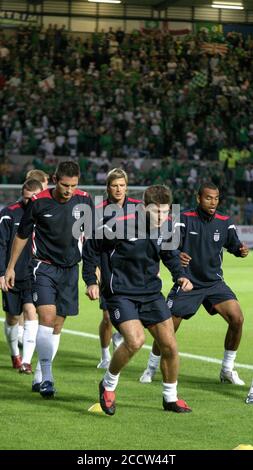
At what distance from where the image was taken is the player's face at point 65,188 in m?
9.59

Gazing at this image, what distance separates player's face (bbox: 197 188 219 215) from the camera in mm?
10305

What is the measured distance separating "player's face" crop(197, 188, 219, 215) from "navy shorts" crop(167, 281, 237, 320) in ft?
2.45

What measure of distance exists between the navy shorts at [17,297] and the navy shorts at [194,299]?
5.69 feet

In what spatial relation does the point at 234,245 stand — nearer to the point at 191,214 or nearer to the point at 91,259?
the point at 191,214

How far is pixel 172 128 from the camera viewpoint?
120ft

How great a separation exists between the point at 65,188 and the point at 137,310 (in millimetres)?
1416

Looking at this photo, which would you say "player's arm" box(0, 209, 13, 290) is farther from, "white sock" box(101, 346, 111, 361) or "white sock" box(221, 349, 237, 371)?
"white sock" box(221, 349, 237, 371)

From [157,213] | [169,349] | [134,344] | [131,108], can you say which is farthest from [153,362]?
[131,108]

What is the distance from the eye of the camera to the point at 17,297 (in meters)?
11.5

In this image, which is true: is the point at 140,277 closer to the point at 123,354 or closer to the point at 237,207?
the point at 123,354

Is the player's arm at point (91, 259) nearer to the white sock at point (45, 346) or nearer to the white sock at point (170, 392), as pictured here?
the white sock at point (45, 346)

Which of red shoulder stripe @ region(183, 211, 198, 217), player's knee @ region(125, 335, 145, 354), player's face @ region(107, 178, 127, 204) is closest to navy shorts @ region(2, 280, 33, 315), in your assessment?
red shoulder stripe @ region(183, 211, 198, 217)

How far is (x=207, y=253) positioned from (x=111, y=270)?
1.83 metres
